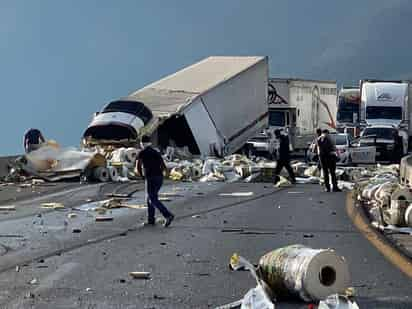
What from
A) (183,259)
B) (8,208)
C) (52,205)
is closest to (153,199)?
(183,259)

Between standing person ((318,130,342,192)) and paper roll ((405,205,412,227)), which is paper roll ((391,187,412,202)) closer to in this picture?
paper roll ((405,205,412,227))

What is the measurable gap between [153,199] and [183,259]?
4.54 meters

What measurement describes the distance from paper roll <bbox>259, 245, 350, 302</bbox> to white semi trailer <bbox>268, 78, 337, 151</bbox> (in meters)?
41.3

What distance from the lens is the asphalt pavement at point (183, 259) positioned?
8.98m

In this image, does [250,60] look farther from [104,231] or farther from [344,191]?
[104,231]

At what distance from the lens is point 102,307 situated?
849 centimetres

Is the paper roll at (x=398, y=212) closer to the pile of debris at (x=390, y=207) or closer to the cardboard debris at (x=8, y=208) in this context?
the pile of debris at (x=390, y=207)

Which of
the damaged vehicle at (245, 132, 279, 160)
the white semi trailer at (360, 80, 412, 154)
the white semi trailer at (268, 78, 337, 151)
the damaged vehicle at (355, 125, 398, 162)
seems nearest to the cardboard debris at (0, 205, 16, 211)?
the damaged vehicle at (245, 132, 279, 160)

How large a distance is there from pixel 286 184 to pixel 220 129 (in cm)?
1233

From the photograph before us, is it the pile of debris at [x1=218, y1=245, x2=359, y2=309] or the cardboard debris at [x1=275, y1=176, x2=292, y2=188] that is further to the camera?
the cardboard debris at [x1=275, y1=176, x2=292, y2=188]

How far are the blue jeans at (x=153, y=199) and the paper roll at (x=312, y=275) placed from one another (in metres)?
7.53

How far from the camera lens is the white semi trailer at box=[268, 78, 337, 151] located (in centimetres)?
5197

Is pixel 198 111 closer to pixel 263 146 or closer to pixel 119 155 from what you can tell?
pixel 119 155

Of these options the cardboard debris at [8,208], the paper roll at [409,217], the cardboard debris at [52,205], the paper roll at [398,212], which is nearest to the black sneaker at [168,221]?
the paper roll at [398,212]
